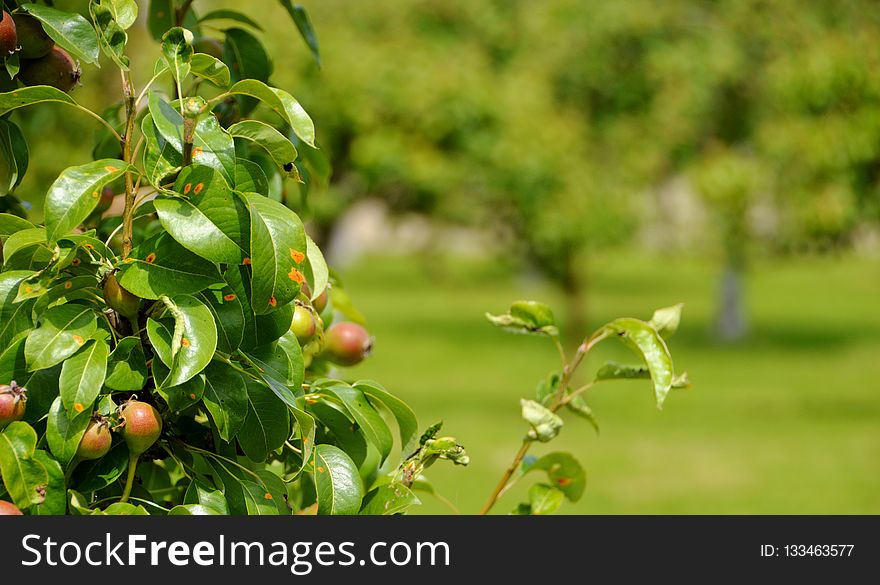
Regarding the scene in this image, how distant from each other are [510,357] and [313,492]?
13970 millimetres

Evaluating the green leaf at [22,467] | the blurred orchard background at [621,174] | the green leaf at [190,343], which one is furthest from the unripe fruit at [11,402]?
the blurred orchard background at [621,174]

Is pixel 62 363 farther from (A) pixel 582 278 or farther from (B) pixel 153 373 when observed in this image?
(A) pixel 582 278

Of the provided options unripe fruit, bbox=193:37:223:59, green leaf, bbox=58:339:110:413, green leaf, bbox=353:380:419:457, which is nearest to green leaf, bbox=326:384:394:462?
green leaf, bbox=353:380:419:457

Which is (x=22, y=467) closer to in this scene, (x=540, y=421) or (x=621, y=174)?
(x=540, y=421)

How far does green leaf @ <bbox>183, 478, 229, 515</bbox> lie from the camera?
2.82ft

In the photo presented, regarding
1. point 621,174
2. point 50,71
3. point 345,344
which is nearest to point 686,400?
point 621,174

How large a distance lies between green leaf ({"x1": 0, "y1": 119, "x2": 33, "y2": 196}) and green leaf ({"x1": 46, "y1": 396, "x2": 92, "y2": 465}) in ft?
0.88

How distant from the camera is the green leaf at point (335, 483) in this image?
882 millimetres

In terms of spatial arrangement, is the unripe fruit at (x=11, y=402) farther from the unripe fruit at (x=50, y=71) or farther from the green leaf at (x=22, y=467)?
the unripe fruit at (x=50, y=71)

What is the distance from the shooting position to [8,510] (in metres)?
0.79

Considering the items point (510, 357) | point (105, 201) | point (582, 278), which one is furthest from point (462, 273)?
point (105, 201)

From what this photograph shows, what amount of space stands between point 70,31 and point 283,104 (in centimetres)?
21

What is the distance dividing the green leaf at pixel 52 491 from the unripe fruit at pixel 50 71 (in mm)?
375

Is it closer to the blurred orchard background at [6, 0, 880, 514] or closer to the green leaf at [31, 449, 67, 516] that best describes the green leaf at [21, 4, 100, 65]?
the green leaf at [31, 449, 67, 516]
